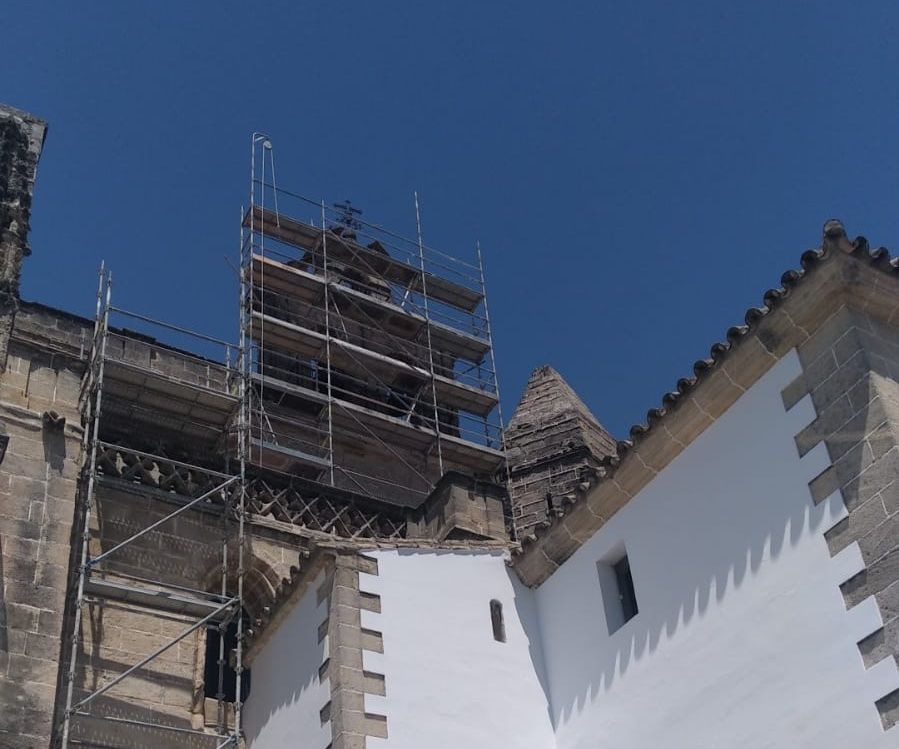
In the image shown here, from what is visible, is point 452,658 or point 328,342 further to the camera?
point 328,342

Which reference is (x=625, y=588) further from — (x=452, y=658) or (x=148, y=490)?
(x=148, y=490)

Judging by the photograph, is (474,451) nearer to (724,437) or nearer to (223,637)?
(223,637)

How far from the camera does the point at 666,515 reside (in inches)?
449

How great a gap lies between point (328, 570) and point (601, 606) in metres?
2.64

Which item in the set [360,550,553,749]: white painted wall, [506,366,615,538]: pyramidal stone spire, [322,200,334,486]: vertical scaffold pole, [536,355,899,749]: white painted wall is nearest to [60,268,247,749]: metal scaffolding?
[360,550,553,749]: white painted wall

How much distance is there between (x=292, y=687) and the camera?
12211mm

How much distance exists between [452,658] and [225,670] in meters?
3.17

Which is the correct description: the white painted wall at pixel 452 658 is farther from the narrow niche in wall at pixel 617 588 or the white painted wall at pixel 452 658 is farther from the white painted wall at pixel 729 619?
the narrow niche in wall at pixel 617 588

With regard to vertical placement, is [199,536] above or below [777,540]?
above

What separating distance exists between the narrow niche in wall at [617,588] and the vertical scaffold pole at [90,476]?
5.00 metres

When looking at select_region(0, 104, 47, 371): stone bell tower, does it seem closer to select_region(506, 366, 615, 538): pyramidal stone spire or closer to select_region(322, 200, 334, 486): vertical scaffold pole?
select_region(322, 200, 334, 486): vertical scaffold pole

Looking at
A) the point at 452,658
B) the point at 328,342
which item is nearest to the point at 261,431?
the point at 328,342

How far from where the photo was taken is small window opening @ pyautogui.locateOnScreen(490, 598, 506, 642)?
1248 cm

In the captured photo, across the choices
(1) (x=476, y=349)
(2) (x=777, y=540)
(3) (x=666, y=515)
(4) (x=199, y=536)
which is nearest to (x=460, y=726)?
(3) (x=666, y=515)
